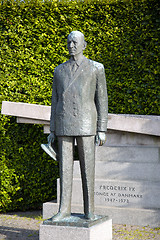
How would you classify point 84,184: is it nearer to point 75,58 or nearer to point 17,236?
point 75,58

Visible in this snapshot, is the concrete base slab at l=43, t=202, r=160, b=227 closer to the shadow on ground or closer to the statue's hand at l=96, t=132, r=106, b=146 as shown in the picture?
the shadow on ground

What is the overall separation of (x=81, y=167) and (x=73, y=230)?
753 mm

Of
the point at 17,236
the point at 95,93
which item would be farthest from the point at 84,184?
the point at 17,236

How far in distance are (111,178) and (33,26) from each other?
12.8 ft

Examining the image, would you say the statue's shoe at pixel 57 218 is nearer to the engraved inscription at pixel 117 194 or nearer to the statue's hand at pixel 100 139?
the statue's hand at pixel 100 139

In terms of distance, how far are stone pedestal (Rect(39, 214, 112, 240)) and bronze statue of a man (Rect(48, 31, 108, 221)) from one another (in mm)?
103

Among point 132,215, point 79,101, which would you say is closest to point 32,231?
point 132,215

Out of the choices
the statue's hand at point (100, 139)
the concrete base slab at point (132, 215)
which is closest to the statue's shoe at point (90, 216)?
the statue's hand at point (100, 139)

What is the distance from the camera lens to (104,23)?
8.66 m

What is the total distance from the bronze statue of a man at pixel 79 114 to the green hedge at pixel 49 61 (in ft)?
11.8

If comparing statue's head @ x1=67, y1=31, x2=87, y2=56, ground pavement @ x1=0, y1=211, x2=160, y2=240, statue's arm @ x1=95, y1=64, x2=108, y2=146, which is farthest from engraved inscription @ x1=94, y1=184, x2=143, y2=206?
statue's head @ x1=67, y1=31, x2=87, y2=56

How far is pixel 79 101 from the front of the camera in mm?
4559

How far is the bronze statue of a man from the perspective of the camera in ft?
15.0

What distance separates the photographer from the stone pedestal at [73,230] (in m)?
4.50
